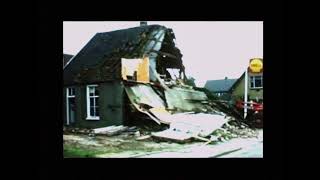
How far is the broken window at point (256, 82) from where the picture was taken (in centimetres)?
461

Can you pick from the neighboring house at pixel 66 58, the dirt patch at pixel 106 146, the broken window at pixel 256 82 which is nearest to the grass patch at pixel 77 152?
the dirt patch at pixel 106 146

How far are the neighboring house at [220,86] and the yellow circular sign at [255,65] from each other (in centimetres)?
21

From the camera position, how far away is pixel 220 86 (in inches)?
183

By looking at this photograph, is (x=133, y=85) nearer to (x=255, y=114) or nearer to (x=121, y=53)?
(x=121, y=53)

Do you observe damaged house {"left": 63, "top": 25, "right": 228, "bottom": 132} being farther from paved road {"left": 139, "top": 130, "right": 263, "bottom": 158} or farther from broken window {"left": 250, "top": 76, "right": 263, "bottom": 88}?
broken window {"left": 250, "top": 76, "right": 263, "bottom": 88}

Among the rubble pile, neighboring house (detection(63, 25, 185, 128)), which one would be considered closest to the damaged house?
neighboring house (detection(63, 25, 185, 128))

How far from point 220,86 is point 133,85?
33.0 inches
